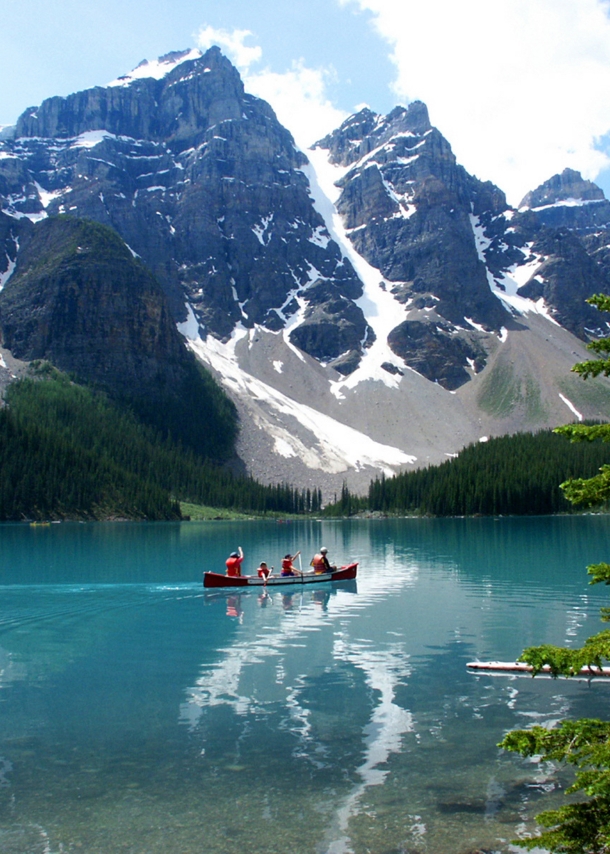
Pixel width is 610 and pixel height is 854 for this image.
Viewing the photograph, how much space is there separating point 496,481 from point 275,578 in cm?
11989

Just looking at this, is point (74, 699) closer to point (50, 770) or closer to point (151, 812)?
point (50, 770)

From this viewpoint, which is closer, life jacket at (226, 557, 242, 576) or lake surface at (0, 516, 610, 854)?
lake surface at (0, 516, 610, 854)

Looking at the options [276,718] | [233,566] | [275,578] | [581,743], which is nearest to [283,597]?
[275,578]

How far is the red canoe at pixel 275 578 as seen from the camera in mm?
48125

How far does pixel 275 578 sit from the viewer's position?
162 ft

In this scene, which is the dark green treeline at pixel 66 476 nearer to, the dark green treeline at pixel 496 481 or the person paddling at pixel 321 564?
the dark green treeline at pixel 496 481

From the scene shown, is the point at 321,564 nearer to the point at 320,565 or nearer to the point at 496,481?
the point at 320,565

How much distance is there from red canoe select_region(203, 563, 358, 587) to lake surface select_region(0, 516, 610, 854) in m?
1.93

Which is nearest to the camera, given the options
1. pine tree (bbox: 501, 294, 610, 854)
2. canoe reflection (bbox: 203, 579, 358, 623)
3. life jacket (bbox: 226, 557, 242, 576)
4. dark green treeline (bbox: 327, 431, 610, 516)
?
pine tree (bbox: 501, 294, 610, 854)

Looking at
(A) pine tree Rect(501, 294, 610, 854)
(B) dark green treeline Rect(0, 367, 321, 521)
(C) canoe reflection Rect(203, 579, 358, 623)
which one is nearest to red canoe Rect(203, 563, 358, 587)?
(C) canoe reflection Rect(203, 579, 358, 623)

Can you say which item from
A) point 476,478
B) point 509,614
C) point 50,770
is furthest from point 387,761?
point 476,478

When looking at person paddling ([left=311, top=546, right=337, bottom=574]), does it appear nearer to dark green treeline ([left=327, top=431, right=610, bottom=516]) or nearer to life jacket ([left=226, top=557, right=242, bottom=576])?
life jacket ([left=226, top=557, right=242, bottom=576])

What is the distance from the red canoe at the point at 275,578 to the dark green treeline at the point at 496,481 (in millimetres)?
110639

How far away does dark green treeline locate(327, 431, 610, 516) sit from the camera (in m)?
158
